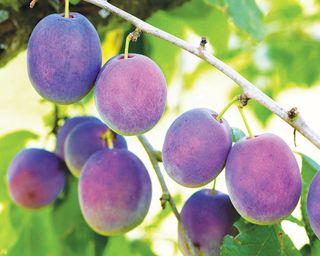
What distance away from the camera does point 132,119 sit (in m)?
0.93

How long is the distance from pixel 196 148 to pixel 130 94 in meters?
0.13

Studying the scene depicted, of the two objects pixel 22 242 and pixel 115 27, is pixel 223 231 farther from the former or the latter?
pixel 22 242

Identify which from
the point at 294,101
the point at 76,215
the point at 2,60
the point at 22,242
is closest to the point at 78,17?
the point at 2,60

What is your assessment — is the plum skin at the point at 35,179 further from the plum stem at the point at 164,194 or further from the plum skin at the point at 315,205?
the plum skin at the point at 315,205

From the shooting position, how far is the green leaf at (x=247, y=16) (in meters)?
1.38

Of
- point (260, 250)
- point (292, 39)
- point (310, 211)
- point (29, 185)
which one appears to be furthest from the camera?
point (292, 39)

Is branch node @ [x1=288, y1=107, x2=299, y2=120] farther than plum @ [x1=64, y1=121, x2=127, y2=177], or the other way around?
plum @ [x1=64, y1=121, x2=127, y2=177]

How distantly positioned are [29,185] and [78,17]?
571 mm

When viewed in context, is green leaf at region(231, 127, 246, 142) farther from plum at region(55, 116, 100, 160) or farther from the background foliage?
plum at region(55, 116, 100, 160)

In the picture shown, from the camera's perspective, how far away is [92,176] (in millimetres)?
1171

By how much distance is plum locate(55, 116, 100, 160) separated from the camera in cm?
145

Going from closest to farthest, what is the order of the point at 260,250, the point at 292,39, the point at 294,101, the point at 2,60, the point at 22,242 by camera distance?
the point at 260,250
the point at 2,60
the point at 22,242
the point at 292,39
the point at 294,101

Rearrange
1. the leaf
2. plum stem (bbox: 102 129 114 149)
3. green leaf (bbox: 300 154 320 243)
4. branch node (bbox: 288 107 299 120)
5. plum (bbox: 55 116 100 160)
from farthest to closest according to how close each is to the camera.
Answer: plum (bbox: 55 116 100 160), plum stem (bbox: 102 129 114 149), green leaf (bbox: 300 154 320 243), the leaf, branch node (bbox: 288 107 299 120)

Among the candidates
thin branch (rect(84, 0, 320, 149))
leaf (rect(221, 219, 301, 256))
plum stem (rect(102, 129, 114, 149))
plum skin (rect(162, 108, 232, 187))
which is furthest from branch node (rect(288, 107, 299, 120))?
plum stem (rect(102, 129, 114, 149))
